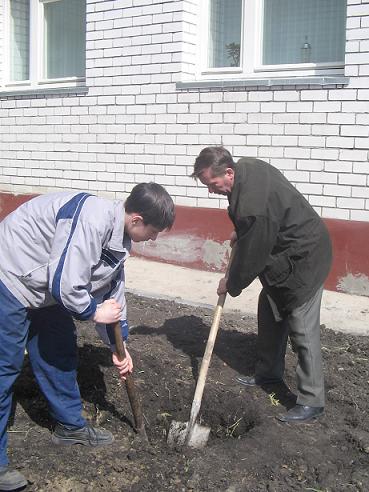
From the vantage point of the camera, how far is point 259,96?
6.61 m

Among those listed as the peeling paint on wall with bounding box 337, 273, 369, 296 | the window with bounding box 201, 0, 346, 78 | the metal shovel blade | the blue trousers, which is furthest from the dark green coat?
the window with bounding box 201, 0, 346, 78

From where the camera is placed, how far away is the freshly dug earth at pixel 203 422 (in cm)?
312

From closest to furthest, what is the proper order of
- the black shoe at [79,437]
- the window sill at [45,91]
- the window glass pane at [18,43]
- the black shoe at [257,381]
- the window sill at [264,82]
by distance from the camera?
1. the black shoe at [79,437]
2. the black shoe at [257,381]
3. the window sill at [264,82]
4. the window sill at [45,91]
5. the window glass pane at [18,43]

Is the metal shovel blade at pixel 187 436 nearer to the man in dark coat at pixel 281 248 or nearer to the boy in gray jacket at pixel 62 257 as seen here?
the man in dark coat at pixel 281 248

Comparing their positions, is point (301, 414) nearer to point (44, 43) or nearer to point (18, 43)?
point (44, 43)

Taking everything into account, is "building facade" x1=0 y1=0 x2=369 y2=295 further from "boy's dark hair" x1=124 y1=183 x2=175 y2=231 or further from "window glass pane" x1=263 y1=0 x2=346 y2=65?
"boy's dark hair" x1=124 y1=183 x2=175 y2=231

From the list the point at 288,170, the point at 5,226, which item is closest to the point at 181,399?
the point at 5,226

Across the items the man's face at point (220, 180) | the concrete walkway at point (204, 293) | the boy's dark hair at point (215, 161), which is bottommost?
the concrete walkway at point (204, 293)

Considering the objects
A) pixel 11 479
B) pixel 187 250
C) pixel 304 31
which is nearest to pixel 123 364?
pixel 11 479

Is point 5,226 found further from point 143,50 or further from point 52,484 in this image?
point 143,50

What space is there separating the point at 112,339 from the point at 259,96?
3978mm

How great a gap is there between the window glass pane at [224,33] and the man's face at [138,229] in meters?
4.65

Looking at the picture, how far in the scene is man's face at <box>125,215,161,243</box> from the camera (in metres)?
2.97

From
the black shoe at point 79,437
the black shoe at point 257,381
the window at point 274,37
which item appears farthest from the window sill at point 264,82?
the black shoe at point 79,437
